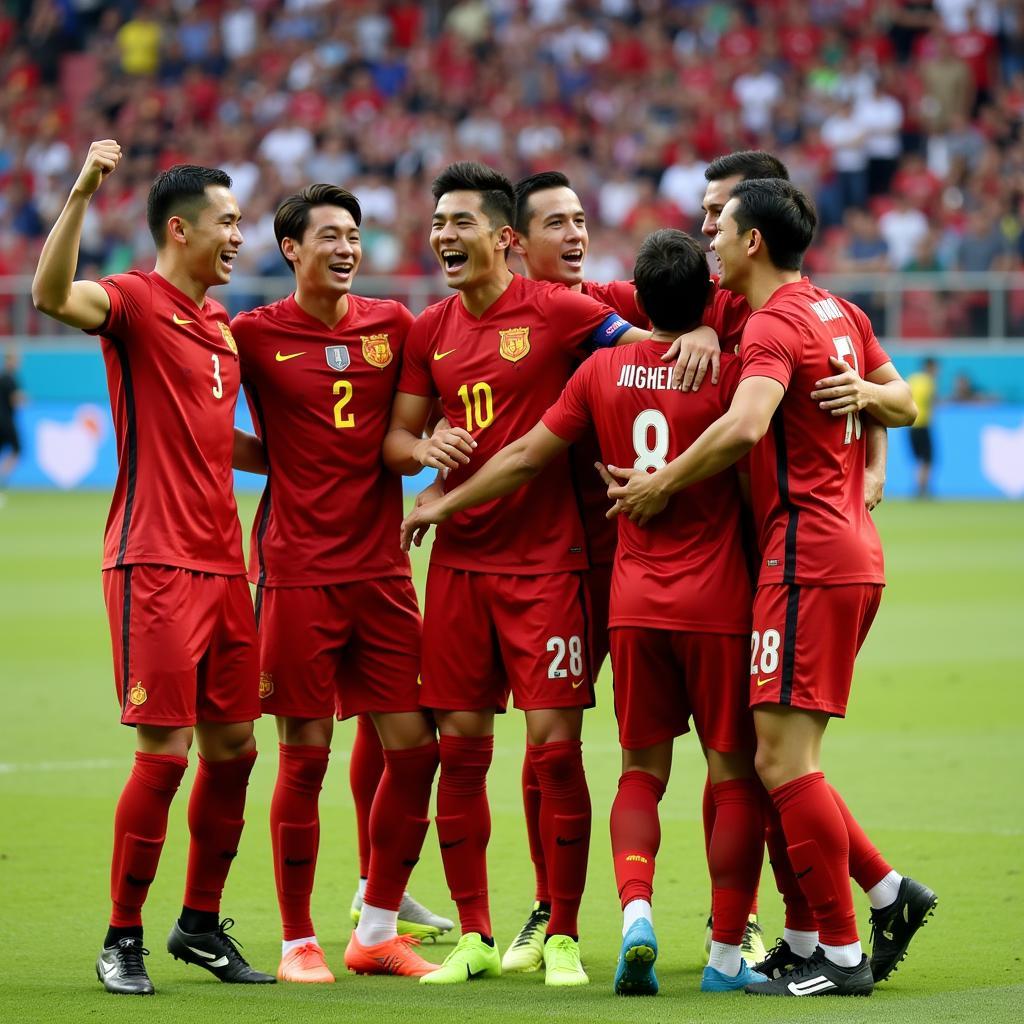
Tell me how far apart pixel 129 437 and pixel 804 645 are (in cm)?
223

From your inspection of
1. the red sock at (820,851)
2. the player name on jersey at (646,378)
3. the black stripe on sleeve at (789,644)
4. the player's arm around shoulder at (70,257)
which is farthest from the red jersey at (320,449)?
the red sock at (820,851)

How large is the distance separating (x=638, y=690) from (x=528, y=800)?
1057 mm

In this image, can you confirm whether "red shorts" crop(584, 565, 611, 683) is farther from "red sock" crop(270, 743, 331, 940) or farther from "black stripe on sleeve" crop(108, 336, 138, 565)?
"black stripe on sleeve" crop(108, 336, 138, 565)

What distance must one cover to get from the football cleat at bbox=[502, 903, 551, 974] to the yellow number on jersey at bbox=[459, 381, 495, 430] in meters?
1.68

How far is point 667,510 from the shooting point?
591 cm

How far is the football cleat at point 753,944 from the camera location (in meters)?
6.27

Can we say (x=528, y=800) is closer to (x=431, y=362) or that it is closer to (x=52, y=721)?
(x=431, y=362)

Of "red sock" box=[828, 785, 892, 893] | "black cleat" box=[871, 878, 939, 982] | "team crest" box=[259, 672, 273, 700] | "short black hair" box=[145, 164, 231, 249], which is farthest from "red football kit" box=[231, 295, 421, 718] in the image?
"black cleat" box=[871, 878, 939, 982]

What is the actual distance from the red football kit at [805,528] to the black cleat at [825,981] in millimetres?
752

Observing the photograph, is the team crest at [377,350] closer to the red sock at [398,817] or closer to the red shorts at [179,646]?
the red shorts at [179,646]

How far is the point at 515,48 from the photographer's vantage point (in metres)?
31.5

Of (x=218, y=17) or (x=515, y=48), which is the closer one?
Answer: (x=515, y=48)

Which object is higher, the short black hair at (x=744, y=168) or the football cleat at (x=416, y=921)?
the short black hair at (x=744, y=168)

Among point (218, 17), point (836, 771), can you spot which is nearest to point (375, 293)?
point (218, 17)
